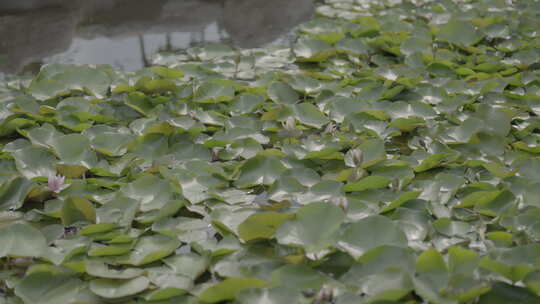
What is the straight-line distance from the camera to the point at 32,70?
2600 millimetres

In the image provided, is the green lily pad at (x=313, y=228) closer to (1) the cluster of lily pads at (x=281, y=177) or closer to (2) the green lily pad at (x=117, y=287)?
(1) the cluster of lily pads at (x=281, y=177)

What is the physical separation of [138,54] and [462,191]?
5.71ft

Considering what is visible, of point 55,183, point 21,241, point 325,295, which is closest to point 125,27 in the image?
point 55,183

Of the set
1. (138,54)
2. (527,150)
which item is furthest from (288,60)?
(527,150)

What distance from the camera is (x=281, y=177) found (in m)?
1.69

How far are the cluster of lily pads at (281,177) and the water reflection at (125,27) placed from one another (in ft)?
0.88

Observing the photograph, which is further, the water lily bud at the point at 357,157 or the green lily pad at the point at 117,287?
the water lily bud at the point at 357,157

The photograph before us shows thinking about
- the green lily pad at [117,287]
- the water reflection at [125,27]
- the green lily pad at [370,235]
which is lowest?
the water reflection at [125,27]

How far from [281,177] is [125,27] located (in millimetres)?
1818

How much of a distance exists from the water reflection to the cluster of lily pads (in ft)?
0.88

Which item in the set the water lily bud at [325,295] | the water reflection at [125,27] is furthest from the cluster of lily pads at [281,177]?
the water reflection at [125,27]

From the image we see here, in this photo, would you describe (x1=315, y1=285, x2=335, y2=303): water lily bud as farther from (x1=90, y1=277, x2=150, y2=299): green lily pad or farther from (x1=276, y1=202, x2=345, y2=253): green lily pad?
(x1=90, y1=277, x2=150, y2=299): green lily pad

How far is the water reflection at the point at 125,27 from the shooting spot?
2.79m

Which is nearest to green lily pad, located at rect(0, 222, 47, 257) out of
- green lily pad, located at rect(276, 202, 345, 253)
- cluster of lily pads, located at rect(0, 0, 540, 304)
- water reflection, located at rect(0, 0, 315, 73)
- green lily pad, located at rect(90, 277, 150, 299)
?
cluster of lily pads, located at rect(0, 0, 540, 304)
